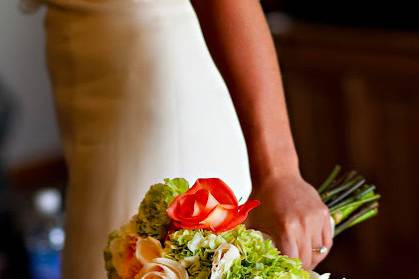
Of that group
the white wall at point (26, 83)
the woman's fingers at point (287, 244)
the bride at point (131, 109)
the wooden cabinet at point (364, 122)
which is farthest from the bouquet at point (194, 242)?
the white wall at point (26, 83)

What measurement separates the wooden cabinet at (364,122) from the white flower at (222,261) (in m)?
1.97

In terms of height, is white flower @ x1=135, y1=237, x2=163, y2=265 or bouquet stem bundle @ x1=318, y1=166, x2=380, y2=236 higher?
white flower @ x1=135, y1=237, x2=163, y2=265

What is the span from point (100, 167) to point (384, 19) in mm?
1668

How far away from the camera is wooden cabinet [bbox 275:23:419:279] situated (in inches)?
110

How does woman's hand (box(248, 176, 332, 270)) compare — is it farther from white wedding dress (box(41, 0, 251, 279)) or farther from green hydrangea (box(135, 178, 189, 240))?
white wedding dress (box(41, 0, 251, 279))

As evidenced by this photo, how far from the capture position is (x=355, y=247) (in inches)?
123

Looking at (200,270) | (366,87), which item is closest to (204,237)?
(200,270)

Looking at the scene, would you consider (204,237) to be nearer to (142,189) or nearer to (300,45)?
(142,189)

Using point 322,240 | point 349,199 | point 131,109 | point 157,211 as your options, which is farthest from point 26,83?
point 157,211

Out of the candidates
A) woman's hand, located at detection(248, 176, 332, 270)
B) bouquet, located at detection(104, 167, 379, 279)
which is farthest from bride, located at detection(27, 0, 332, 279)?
bouquet, located at detection(104, 167, 379, 279)

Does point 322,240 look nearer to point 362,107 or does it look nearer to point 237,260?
point 237,260

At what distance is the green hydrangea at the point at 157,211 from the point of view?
2.90ft

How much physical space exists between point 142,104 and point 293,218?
0.40 metres

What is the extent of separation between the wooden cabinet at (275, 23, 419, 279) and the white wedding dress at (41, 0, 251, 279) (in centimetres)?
147
